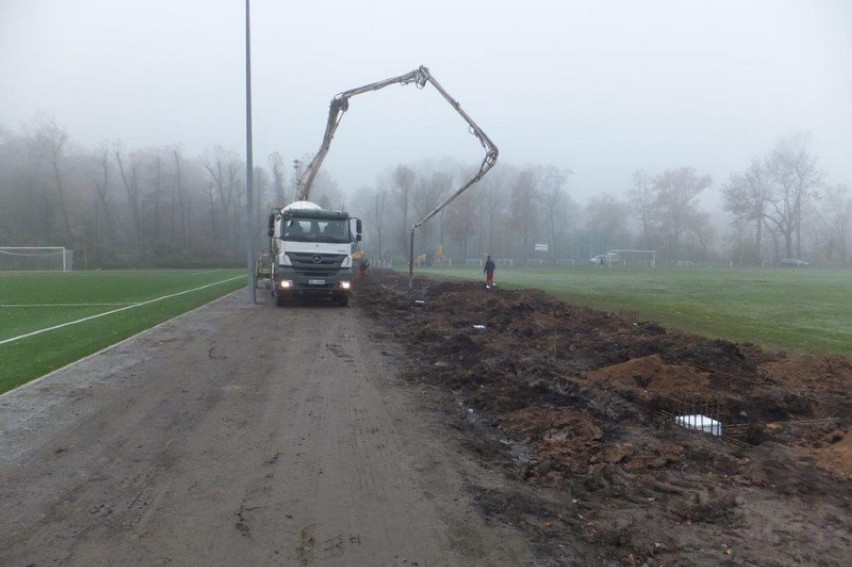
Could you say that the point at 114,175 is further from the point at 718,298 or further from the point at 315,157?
the point at 718,298

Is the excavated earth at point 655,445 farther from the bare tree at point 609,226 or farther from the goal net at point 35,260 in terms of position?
the bare tree at point 609,226

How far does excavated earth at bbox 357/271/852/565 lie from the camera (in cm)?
445

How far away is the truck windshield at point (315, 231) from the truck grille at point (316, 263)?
1.82 ft

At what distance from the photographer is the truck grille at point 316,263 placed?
20.7m

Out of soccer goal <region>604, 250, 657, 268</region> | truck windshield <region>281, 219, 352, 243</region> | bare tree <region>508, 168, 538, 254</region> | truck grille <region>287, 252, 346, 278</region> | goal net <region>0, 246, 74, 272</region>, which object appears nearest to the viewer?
truck grille <region>287, 252, 346, 278</region>

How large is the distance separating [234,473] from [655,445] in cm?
423

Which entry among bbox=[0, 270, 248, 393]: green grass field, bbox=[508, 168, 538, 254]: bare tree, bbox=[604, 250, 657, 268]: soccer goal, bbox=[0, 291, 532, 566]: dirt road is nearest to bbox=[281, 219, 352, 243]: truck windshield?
bbox=[0, 270, 248, 393]: green grass field

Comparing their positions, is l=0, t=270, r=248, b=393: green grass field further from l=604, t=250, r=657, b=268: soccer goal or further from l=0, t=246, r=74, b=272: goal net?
l=604, t=250, r=657, b=268: soccer goal

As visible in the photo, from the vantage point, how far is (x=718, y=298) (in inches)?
1006

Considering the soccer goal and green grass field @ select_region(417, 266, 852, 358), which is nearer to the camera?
green grass field @ select_region(417, 266, 852, 358)

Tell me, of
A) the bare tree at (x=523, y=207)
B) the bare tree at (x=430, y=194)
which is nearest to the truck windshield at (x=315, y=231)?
the bare tree at (x=430, y=194)

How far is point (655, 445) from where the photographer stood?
6.50m

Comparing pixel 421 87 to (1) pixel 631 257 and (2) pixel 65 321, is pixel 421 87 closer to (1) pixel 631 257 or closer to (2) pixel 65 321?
(2) pixel 65 321

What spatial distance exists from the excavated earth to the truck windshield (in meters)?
9.32
